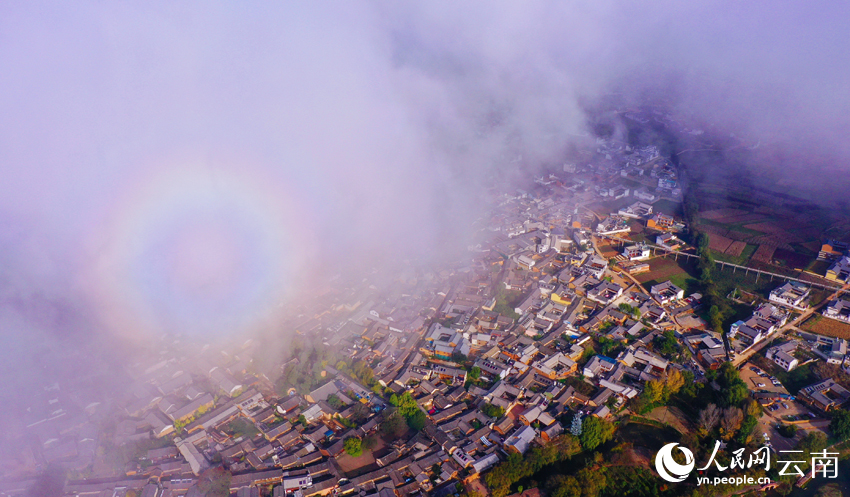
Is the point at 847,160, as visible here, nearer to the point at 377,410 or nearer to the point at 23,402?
the point at 377,410

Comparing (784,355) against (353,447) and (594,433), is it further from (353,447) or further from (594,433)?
(353,447)

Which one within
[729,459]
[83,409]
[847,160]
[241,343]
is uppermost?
[847,160]

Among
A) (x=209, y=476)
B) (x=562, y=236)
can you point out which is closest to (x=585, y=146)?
(x=562, y=236)

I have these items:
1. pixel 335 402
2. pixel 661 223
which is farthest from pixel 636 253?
pixel 335 402

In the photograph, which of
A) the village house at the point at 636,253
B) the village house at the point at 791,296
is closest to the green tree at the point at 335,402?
the village house at the point at 636,253

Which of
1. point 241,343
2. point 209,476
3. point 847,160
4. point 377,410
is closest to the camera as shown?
point 209,476

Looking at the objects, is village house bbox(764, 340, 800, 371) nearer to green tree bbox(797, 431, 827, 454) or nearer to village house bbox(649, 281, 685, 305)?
green tree bbox(797, 431, 827, 454)

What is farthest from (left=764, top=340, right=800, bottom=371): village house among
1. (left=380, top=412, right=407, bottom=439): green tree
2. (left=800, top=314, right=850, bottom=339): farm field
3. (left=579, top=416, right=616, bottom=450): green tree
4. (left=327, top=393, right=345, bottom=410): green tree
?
(left=327, top=393, right=345, bottom=410): green tree
